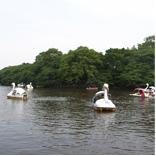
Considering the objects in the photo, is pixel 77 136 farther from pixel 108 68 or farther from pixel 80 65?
pixel 108 68

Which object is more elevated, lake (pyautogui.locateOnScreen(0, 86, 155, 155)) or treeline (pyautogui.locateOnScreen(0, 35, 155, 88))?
treeline (pyautogui.locateOnScreen(0, 35, 155, 88))

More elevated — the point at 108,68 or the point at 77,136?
the point at 108,68

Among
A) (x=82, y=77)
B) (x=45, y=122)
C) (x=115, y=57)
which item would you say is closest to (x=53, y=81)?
(x=82, y=77)

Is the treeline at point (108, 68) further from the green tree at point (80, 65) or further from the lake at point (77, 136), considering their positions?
the lake at point (77, 136)

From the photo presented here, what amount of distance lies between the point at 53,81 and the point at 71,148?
98.0 metres

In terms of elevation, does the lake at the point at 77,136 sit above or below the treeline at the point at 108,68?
below

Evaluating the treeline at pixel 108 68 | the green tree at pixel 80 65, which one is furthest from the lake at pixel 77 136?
the green tree at pixel 80 65

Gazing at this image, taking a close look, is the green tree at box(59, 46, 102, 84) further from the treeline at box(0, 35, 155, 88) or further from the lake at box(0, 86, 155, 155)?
the lake at box(0, 86, 155, 155)

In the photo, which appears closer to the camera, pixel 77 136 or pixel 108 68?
pixel 77 136

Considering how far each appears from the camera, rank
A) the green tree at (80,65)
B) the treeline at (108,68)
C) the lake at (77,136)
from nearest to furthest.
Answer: the lake at (77,136), the treeline at (108,68), the green tree at (80,65)

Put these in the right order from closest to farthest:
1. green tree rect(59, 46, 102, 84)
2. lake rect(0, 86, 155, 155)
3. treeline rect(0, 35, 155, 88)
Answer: lake rect(0, 86, 155, 155), treeline rect(0, 35, 155, 88), green tree rect(59, 46, 102, 84)

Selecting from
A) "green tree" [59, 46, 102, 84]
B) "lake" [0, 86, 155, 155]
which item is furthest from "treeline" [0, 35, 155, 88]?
"lake" [0, 86, 155, 155]

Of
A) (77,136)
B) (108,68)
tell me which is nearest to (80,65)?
(108,68)

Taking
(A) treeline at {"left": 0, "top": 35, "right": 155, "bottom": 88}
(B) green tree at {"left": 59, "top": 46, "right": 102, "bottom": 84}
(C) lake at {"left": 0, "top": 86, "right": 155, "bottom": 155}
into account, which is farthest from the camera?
(B) green tree at {"left": 59, "top": 46, "right": 102, "bottom": 84}
